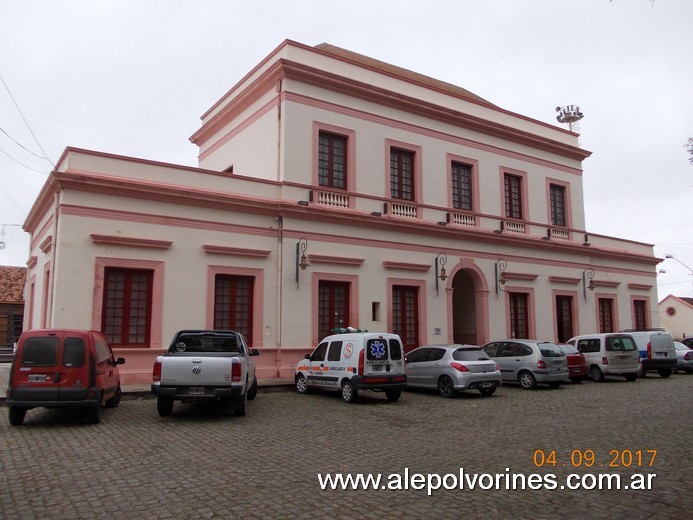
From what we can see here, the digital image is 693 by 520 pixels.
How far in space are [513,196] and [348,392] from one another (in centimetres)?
1583

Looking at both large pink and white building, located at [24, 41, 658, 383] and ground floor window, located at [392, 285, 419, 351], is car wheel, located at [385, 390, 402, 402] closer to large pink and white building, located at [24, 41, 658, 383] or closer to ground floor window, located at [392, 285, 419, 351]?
large pink and white building, located at [24, 41, 658, 383]

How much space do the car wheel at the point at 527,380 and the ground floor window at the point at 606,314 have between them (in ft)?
43.1

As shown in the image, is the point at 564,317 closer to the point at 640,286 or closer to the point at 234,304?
the point at 640,286

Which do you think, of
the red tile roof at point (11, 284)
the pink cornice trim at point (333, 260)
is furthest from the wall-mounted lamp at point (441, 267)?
the red tile roof at point (11, 284)

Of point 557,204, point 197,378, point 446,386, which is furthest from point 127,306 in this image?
point 557,204

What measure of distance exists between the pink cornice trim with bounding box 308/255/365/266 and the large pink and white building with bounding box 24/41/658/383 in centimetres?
5

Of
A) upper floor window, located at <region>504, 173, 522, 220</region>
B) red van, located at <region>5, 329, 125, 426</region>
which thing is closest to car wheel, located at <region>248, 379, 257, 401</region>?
red van, located at <region>5, 329, 125, 426</region>

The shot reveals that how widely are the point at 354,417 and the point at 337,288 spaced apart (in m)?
8.37

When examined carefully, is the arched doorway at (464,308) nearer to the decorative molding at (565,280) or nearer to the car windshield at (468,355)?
the decorative molding at (565,280)

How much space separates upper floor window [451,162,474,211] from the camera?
2447 centimetres

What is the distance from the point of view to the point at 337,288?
2033cm

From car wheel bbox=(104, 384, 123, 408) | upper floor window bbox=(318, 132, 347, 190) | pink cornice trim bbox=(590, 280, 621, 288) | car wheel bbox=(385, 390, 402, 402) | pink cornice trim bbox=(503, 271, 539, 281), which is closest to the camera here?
car wheel bbox=(104, 384, 123, 408)

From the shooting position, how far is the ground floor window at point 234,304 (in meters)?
18.2

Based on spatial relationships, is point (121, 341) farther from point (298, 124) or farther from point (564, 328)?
point (564, 328)
